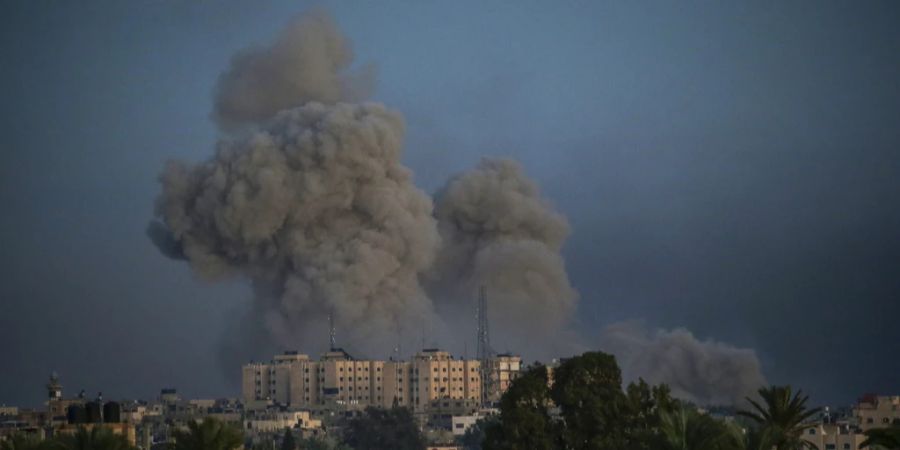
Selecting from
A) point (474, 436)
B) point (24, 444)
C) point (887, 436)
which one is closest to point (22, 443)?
point (24, 444)

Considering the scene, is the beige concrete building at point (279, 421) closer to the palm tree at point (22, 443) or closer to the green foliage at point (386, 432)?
the green foliage at point (386, 432)

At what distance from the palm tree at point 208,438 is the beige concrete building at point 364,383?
81.8 m

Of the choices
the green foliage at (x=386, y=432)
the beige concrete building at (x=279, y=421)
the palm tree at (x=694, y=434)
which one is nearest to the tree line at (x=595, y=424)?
the palm tree at (x=694, y=434)

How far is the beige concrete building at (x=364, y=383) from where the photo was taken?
141625 millimetres

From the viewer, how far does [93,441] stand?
5719cm

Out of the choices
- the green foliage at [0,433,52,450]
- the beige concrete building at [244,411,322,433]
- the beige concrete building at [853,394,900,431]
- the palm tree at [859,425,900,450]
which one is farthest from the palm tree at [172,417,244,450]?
the beige concrete building at [244,411,322,433]

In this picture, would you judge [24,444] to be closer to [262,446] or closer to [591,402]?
[591,402]

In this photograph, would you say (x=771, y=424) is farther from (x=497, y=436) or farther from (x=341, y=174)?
(x=341, y=174)

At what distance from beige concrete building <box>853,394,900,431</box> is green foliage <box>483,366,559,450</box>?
40.5 meters

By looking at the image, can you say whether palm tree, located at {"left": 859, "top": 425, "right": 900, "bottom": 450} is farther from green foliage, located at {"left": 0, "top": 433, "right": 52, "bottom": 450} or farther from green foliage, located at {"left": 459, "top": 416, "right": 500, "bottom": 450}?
green foliage, located at {"left": 459, "top": 416, "right": 500, "bottom": 450}

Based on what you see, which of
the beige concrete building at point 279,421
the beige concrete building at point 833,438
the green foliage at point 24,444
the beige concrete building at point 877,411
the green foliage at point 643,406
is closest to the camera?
the green foliage at point 24,444

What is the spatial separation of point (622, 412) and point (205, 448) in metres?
12.3

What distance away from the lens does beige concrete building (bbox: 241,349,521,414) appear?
465 ft

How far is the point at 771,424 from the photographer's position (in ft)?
180
